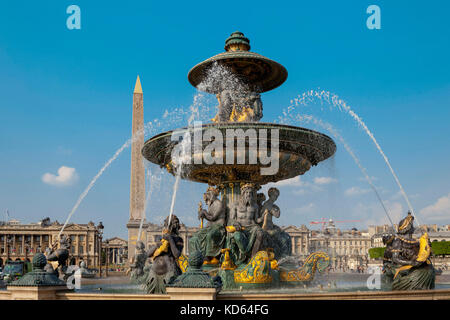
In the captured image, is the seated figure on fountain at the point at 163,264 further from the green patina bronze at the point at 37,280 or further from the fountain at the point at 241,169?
the fountain at the point at 241,169

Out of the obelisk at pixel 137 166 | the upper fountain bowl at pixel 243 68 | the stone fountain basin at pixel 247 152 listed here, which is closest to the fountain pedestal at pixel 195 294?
the stone fountain basin at pixel 247 152

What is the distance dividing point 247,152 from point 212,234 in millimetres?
2068

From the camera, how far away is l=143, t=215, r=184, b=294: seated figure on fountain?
8.48 meters

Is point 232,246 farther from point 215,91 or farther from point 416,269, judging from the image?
point 215,91

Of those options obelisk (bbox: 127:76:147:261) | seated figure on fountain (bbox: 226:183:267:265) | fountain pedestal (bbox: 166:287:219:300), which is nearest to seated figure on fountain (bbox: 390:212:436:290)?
seated figure on fountain (bbox: 226:183:267:265)

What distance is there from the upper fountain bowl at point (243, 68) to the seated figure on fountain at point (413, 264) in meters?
6.29

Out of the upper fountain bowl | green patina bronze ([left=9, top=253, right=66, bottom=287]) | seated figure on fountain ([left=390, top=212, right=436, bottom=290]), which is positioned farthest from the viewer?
the upper fountain bowl

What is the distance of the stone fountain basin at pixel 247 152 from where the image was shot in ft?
35.9

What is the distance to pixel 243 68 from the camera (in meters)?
13.5

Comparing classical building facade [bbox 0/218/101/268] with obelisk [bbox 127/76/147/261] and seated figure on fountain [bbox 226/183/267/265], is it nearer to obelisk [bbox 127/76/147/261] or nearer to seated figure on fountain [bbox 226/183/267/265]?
obelisk [bbox 127/76/147/261]

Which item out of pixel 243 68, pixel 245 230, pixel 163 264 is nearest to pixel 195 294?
pixel 163 264

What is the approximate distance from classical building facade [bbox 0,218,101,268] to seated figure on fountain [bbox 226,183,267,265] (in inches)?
3840
